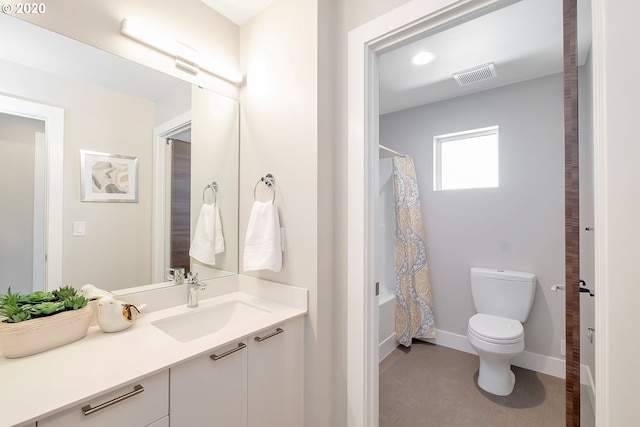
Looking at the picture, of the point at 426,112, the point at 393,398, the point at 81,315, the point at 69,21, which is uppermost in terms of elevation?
the point at 426,112

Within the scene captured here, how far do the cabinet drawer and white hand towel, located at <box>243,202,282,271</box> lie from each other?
2.09ft

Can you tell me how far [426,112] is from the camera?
9.31ft

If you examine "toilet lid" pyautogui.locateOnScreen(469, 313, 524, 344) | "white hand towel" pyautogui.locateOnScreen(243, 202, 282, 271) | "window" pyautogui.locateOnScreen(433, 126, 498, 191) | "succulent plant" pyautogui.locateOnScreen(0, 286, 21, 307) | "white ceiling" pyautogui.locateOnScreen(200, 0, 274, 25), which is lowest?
"toilet lid" pyautogui.locateOnScreen(469, 313, 524, 344)

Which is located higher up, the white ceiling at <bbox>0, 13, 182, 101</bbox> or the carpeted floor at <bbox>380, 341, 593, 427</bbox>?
the white ceiling at <bbox>0, 13, 182, 101</bbox>

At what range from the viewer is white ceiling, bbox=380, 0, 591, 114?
63.2 inches

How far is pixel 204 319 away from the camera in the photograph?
140cm

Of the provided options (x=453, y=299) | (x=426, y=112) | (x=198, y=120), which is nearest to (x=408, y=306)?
(x=453, y=299)

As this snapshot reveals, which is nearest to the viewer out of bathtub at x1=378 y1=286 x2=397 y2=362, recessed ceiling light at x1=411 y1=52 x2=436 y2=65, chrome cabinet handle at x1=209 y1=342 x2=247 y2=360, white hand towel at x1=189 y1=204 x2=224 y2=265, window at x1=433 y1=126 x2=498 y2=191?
chrome cabinet handle at x1=209 y1=342 x2=247 y2=360

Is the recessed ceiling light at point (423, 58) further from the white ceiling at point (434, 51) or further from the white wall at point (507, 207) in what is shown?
the white wall at point (507, 207)

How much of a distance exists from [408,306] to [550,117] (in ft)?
6.70

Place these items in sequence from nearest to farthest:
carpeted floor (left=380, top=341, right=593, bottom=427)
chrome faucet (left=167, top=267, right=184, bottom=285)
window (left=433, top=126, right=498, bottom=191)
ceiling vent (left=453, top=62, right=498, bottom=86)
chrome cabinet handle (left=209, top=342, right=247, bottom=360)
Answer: chrome cabinet handle (left=209, top=342, right=247, bottom=360) → chrome faucet (left=167, top=267, right=184, bottom=285) → carpeted floor (left=380, top=341, right=593, bottom=427) → ceiling vent (left=453, top=62, right=498, bottom=86) → window (left=433, top=126, right=498, bottom=191)

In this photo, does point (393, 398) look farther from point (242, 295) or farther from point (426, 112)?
point (426, 112)

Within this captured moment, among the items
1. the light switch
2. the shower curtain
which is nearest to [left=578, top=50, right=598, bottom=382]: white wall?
the shower curtain

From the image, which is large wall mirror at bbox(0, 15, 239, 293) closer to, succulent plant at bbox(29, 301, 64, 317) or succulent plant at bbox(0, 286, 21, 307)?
succulent plant at bbox(0, 286, 21, 307)
